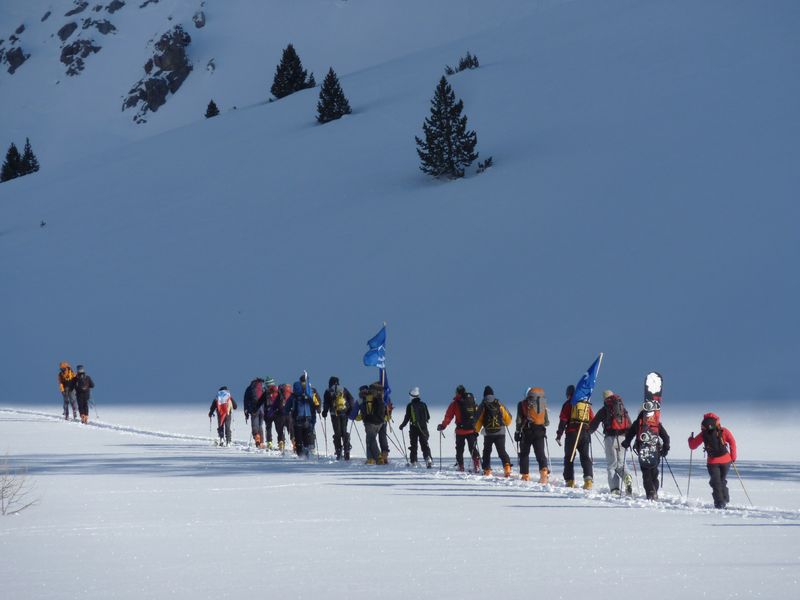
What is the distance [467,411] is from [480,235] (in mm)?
19415

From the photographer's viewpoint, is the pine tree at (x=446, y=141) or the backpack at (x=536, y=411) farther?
the pine tree at (x=446, y=141)

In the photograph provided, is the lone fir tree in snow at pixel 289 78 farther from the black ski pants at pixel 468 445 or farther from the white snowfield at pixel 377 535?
the black ski pants at pixel 468 445

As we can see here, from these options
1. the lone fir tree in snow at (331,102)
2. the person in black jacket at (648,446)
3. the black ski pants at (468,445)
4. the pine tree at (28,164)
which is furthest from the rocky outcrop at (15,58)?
the person in black jacket at (648,446)

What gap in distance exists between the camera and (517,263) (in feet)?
104

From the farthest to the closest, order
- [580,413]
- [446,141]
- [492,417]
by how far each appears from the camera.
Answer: [446,141], [492,417], [580,413]

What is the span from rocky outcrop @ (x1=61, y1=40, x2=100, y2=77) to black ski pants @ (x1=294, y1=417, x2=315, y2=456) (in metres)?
121

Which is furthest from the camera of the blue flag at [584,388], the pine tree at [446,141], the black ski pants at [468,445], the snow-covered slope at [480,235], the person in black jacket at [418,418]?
the pine tree at [446,141]

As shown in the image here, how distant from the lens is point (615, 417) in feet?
41.8

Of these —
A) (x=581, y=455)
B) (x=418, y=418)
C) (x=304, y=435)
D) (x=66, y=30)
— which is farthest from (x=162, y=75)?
(x=581, y=455)

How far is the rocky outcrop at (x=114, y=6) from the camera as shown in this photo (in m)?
145

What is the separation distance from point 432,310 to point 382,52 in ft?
245

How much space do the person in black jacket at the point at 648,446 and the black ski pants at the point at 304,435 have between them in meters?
5.90

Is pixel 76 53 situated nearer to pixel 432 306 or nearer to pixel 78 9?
pixel 78 9

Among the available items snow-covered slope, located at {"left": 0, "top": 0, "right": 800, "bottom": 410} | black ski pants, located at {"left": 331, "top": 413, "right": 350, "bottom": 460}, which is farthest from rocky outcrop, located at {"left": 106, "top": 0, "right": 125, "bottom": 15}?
black ski pants, located at {"left": 331, "top": 413, "right": 350, "bottom": 460}
